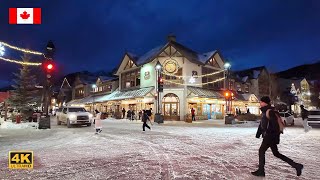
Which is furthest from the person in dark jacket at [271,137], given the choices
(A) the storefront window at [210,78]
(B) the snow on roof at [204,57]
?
(B) the snow on roof at [204,57]

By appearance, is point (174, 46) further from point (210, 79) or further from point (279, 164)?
point (279, 164)

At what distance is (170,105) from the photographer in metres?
37.4

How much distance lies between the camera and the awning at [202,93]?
36.3m

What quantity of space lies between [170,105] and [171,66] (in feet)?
17.6

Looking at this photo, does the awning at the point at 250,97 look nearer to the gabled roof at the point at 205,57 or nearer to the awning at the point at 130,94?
the gabled roof at the point at 205,57

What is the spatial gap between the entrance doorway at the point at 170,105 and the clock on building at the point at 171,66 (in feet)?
10.8

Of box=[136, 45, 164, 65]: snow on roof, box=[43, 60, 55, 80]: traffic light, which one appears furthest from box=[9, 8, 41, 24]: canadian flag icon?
box=[136, 45, 164, 65]: snow on roof

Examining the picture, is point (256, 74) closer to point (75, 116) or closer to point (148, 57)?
point (148, 57)

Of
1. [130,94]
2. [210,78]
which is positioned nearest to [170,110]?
[130,94]

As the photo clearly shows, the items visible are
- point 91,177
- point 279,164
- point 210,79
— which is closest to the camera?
point 91,177

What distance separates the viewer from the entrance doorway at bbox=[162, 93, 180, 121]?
122ft


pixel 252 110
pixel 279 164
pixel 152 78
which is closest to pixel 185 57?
pixel 152 78

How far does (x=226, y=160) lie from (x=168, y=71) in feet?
97.4

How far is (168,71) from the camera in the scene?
3753 cm
